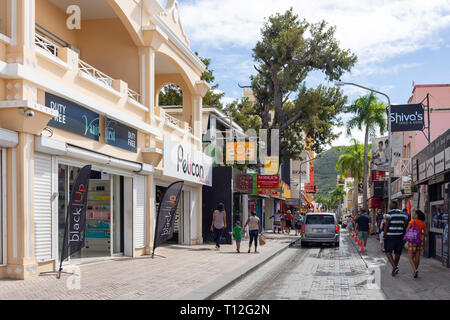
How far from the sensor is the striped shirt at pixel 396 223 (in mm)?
12344

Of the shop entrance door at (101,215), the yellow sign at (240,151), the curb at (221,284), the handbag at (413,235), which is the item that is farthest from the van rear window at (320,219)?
the handbag at (413,235)

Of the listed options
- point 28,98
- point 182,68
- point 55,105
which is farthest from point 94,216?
point 182,68

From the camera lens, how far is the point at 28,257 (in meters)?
10.3

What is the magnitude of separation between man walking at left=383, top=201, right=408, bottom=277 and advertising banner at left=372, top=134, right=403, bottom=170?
24.9 metres

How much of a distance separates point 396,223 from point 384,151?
104 ft

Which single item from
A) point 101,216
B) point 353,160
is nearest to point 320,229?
point 101,216

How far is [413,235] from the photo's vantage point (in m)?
12.0

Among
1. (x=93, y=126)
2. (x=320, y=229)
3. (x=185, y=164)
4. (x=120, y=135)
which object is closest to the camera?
(x=93, y=126)

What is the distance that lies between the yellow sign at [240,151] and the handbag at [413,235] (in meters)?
18.2

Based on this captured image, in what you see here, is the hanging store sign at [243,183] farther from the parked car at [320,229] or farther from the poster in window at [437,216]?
the poster in window at [437,216]

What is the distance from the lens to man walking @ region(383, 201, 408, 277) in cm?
1230

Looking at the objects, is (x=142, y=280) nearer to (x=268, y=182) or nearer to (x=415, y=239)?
(x=415, y=239)

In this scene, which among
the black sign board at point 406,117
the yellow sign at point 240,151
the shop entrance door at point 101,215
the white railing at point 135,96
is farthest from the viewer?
the yellow sign at point 240,151
